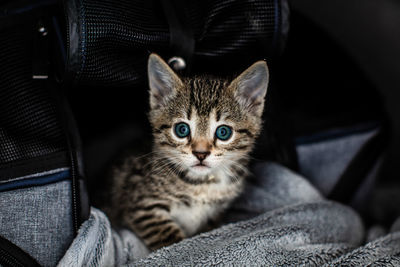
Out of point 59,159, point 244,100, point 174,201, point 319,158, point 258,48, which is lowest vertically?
point 174,201

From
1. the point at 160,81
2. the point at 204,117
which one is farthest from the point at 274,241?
the point at 160,81

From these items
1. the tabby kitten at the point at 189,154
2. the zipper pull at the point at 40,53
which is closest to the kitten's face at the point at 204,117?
the tabby kitten at the point at 189,154

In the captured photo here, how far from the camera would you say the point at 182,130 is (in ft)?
3.52

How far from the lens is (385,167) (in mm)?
1712

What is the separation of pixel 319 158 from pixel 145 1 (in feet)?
2.71

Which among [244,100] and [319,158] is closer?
[244,100]

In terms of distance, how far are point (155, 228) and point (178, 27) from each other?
616 mm

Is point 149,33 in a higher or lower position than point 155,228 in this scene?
higher

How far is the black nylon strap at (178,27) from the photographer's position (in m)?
0.95

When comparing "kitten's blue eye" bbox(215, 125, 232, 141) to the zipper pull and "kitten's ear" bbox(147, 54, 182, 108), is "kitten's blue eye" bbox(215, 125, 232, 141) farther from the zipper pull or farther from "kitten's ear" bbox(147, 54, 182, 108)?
the zipper pull

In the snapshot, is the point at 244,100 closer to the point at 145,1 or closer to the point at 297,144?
the point at 297,144

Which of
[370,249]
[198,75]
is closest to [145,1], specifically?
[198,75]

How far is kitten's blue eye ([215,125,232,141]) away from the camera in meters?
1.06

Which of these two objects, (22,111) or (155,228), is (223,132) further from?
(22,111)
